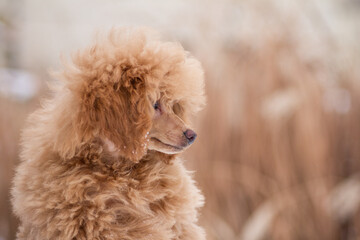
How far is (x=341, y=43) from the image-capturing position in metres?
1.60

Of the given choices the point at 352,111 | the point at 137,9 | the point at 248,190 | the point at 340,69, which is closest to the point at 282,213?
the point at 248,190

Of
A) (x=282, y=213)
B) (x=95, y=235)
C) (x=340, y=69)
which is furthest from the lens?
(x=340, y=69)

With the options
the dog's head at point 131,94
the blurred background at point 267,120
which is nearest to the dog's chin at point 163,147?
the dog's head at point 131,94

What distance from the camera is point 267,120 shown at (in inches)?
58.5

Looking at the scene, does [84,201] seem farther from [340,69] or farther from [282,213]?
[340,69]

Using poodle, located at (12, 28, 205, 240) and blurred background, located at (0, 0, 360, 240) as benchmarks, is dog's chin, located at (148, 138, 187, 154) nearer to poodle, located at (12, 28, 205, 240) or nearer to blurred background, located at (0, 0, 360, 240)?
poodle, located at (12, 28, 205, 240)

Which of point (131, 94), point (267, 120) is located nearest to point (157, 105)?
point (131, 94)

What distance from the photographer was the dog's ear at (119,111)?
1.72 ft

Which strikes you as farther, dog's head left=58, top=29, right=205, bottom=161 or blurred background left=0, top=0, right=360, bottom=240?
blurred background left=0, top=0, right=360, bottom=240

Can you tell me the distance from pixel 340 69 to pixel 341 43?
0.10 metres

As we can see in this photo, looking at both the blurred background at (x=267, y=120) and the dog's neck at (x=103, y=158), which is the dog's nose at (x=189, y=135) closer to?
the dog's neck at (x=103, y=158)

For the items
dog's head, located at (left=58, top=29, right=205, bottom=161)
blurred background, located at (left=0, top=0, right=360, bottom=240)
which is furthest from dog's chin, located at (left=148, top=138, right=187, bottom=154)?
blurred background, located at (left=0, top=0, right=360, bottom=240)

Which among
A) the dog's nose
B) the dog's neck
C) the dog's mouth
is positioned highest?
the dog's nose

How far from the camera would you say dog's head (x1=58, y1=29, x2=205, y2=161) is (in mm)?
528
